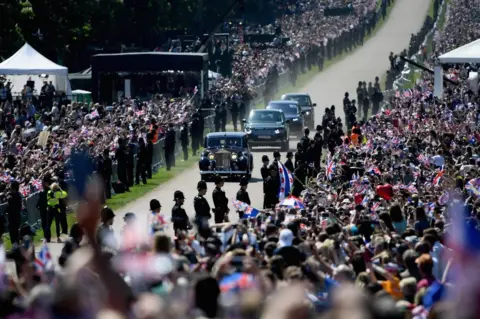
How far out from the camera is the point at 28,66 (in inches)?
1873

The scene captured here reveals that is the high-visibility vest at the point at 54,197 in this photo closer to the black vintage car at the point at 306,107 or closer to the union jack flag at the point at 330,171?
the union jack flag at the point at 330,171

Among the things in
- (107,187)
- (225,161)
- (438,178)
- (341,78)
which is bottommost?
(341,78)

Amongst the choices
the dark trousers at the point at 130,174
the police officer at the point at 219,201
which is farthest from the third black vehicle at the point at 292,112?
the police officer at the point at 219,201

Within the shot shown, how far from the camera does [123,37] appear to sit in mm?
78188

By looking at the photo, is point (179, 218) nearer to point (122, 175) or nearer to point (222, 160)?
point (122, 175)

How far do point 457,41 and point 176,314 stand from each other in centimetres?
6292

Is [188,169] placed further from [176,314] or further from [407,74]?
[176,314]

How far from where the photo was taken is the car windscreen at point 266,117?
48000 millimetres

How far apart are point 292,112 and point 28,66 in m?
10.9

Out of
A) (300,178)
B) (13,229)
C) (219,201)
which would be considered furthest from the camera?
(300,178)

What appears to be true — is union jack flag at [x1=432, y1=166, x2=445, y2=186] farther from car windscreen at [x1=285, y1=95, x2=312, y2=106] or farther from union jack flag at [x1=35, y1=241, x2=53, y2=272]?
car windscreen at [x1=285, y1=95, x2=312, y2=106]

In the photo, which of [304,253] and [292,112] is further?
[292,112]

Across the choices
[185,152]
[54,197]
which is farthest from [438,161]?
[185,152]

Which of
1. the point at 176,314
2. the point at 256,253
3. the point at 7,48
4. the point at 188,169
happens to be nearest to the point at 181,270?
the point at 256,253
